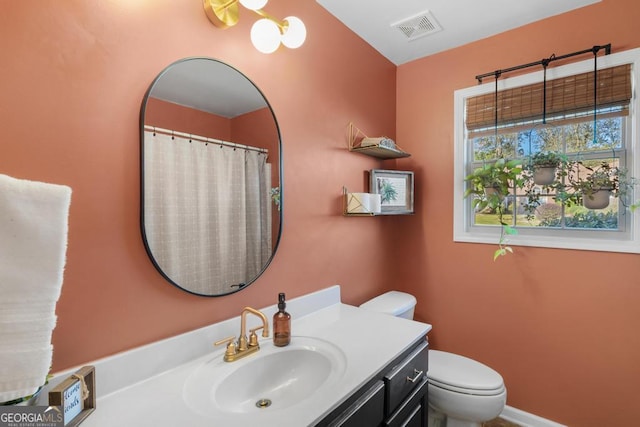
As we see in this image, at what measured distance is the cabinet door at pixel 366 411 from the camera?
909mm

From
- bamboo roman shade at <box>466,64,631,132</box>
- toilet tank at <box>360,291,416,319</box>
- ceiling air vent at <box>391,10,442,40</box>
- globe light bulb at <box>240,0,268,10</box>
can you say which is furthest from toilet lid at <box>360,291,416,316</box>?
ceiling air vent at <box>391,10,442,40</box>

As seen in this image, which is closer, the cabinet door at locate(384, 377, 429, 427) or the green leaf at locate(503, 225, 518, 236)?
the cabinet door at locate(384, 377, 429, 427)

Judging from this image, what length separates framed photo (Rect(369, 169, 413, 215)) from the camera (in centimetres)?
203

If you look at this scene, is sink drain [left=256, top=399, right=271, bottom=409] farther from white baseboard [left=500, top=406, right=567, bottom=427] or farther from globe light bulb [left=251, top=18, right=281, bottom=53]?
white baseboard [left=500, top=406, right=567, bottom=427]

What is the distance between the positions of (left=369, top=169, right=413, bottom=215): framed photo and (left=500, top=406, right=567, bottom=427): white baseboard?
1.41 meters

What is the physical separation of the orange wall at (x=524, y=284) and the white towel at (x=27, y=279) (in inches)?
83.2

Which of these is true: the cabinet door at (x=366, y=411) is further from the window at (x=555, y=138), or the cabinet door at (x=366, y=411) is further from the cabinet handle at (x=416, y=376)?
the window at (x=555, y=138)

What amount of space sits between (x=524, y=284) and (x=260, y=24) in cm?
205

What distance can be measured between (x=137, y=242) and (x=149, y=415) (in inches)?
19.5

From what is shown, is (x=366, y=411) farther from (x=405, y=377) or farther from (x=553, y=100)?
(x=553, y=100)

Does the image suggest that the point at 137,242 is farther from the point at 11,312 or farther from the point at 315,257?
the point at 315,257

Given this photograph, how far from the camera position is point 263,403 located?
1081 mm

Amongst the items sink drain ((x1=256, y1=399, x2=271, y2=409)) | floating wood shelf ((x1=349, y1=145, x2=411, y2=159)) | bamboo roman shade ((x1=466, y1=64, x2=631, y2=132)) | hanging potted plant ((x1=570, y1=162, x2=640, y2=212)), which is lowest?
sink drain ((x1=256, y1=399, x2=271, y2=409))

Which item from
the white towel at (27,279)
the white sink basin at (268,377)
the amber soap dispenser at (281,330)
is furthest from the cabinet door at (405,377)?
the white towel at (27,279)
